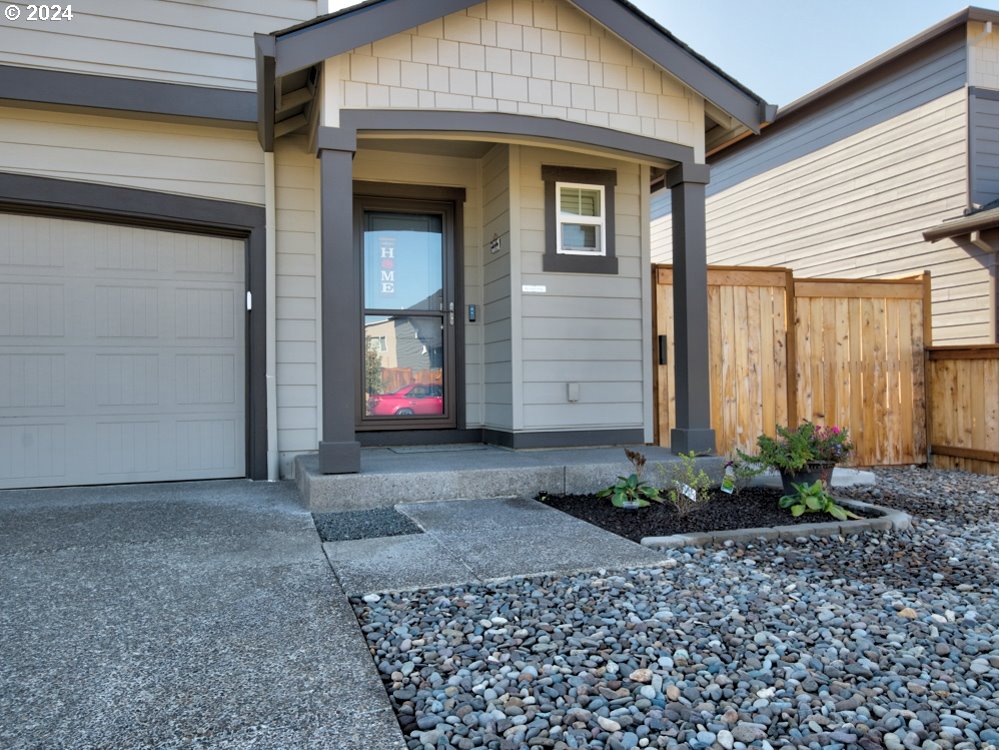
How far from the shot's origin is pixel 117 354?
5141 millimetres

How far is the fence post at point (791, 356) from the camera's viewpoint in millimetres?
6246

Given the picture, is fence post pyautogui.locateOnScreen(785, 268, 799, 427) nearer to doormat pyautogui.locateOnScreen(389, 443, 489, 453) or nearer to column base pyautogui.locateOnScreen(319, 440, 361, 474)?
doormat pyautogui.locateOnScreen(389, 443, 489, 453)

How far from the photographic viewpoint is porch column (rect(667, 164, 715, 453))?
5078 millimetres

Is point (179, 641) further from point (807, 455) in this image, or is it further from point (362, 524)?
point (807, 455)

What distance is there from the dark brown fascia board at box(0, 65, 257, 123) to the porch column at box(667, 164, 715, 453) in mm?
3378

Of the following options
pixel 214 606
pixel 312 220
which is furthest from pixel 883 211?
pixel 214 606

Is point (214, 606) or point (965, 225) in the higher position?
point (965, 225)

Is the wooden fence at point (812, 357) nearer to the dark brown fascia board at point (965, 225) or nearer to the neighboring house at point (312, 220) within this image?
the neighboring house at point (312, 220)

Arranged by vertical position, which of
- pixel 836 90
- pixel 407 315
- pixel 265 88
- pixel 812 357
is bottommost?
pixel 812 357

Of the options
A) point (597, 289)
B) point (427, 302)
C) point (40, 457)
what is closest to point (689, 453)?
point (597, 289)

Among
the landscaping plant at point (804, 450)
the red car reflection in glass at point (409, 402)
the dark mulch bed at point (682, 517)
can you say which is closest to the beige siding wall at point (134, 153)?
the red car reflection in glass at point (409, 402)

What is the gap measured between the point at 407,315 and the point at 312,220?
1.14 m

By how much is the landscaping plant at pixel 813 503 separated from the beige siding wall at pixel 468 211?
282 cm

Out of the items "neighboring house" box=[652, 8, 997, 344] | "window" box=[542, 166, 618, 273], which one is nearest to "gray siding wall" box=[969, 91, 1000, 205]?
"neighboring house" box=[652, 8, 997, 344]
